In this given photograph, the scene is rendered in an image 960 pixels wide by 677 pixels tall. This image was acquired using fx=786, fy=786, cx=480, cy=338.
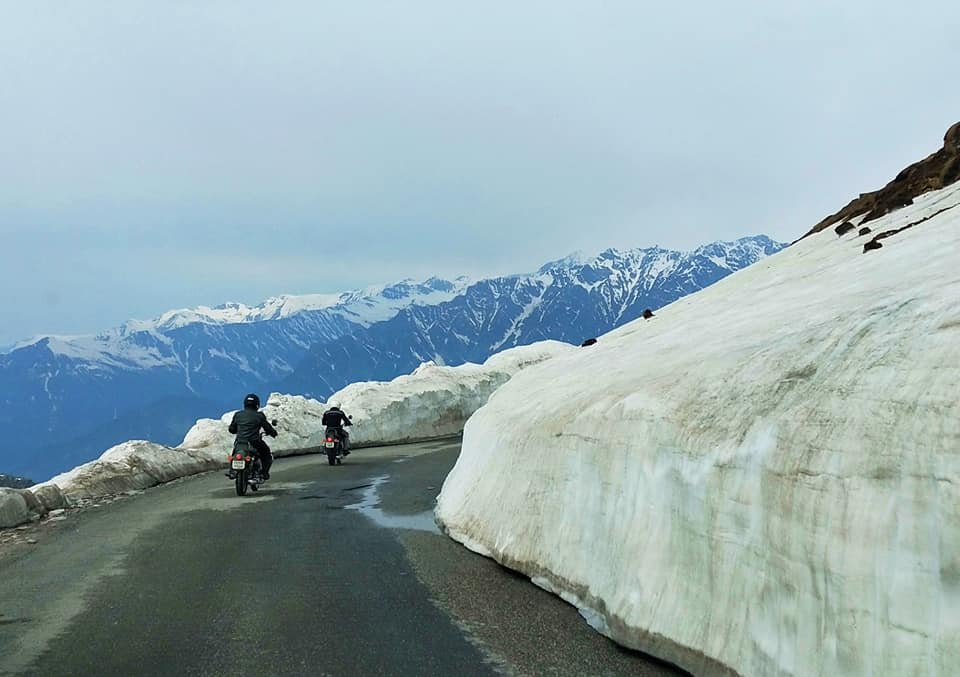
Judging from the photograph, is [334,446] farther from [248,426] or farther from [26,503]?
[26,503]

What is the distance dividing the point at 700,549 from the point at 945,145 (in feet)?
57.7

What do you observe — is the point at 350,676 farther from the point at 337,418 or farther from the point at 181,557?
the point at 337,418

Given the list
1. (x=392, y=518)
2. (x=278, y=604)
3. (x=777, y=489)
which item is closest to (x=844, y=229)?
(x=392, y=518)

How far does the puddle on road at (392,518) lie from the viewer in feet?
38.7

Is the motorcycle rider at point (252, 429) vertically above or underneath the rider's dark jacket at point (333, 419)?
above

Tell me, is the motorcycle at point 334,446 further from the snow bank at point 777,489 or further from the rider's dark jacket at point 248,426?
the snow bank at point 777,489

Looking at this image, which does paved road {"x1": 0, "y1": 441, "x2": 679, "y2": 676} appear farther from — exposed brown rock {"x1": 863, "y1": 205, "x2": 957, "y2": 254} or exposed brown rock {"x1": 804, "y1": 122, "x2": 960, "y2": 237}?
exposed brown rock {"x1": 804, "y1": 122, "x2": 960, "y2": 237}

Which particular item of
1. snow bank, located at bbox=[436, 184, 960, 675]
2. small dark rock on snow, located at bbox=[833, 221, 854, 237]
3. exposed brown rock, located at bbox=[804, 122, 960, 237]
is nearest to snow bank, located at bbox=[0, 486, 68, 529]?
snow bank, located at bbox=[436, 184, 960, 675]

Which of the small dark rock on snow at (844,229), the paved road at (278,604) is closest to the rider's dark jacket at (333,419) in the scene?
the paved road at (278,604)

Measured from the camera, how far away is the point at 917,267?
307 inches

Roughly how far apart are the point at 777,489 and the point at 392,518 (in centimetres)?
857

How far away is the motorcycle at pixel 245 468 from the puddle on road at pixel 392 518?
2.87m

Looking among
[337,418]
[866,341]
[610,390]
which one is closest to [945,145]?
[610,390]

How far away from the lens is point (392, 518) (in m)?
12.8
